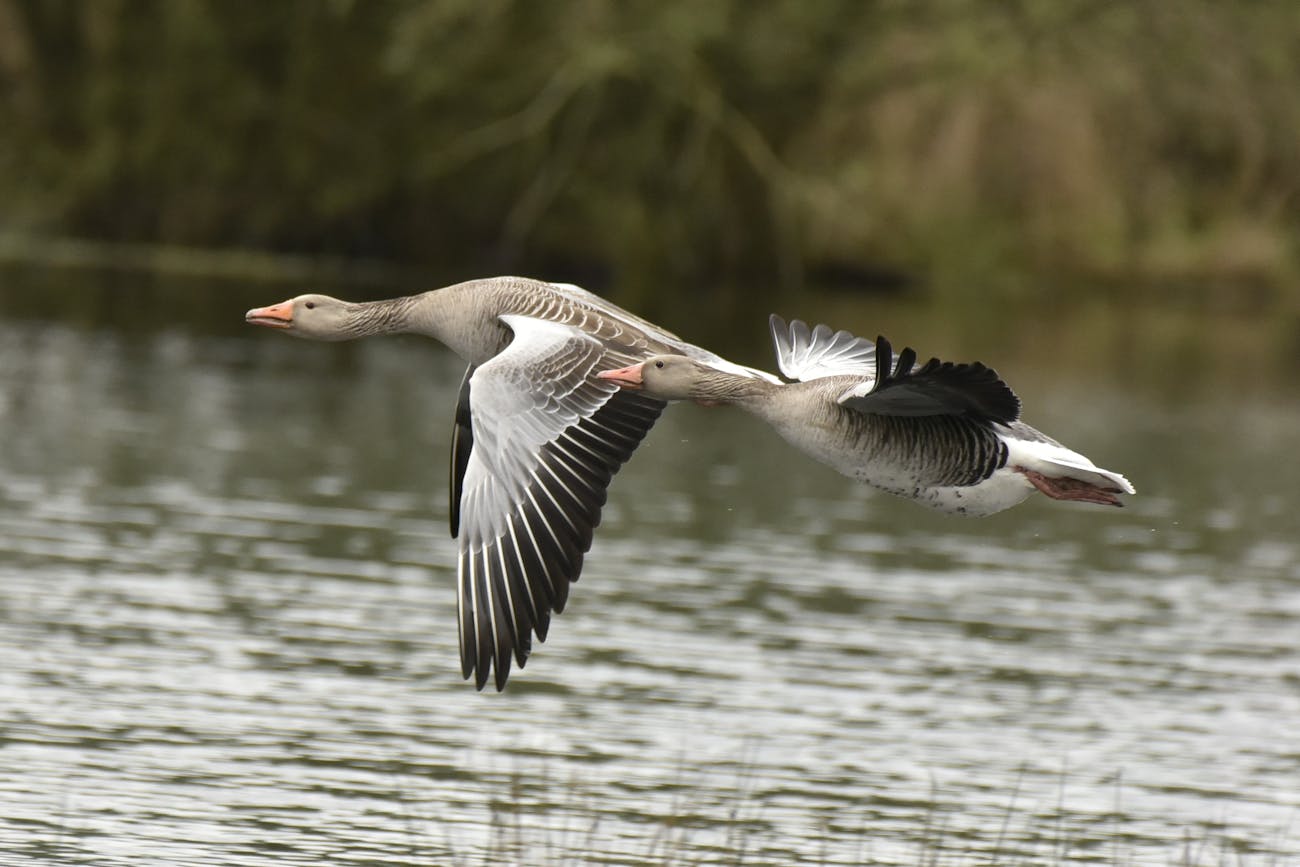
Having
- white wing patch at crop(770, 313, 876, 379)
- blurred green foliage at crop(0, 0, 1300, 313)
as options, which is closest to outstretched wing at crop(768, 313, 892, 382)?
white wing patch at crop(770, 313, 876, 379)

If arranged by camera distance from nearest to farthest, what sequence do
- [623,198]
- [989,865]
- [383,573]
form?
[989,865], [383,573], [623,198]

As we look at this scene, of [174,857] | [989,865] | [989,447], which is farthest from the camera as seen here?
[989,865]

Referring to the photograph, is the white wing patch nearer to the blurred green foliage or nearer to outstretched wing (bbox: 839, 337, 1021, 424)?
outstretched wing (bbox: 839, 337, 1021, 424)

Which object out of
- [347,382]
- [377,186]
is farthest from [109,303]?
[377,186]

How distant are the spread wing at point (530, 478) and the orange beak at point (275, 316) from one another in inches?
43.8

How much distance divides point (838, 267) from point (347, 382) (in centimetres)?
2385

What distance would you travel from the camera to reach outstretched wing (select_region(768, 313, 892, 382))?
1181 centimetres

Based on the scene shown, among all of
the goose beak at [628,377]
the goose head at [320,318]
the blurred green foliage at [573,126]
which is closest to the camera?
the goose beak at [628,377]

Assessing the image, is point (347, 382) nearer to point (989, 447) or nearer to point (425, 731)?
point (425, 731)

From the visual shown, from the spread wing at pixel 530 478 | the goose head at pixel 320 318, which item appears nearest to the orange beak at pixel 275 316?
the goose head at pixel 320 318

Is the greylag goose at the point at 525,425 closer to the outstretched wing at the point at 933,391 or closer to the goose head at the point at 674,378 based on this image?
the goose head at the point at 674,378

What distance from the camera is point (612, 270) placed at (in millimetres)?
55062

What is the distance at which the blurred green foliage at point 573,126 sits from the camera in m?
53.8

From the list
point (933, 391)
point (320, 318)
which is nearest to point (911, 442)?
point (933, 391)
